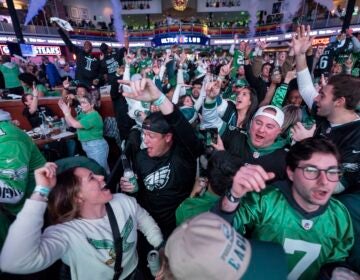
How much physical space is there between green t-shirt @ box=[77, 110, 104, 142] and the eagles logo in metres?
1.98

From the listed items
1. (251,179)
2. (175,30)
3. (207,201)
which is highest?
(175,30)

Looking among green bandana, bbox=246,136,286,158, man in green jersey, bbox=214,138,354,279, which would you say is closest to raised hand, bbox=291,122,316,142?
green bandana, bbox=246,136,286,158

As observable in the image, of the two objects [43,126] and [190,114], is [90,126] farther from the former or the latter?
[190,114]

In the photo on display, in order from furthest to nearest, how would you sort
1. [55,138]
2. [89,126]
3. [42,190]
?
[55,138]
[89,126]
[42,190]

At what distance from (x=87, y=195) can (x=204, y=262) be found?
38.2 inches

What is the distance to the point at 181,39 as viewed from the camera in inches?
1205

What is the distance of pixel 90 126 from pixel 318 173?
3286 mm

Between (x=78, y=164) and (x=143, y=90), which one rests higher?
(x=143, y=90)

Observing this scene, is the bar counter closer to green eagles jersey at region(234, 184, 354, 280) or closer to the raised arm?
the raised arm

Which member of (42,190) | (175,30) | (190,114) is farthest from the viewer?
(175,30)

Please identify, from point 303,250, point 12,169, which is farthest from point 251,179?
point 12,169

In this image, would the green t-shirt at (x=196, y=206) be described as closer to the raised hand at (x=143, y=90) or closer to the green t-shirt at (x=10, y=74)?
the raised hand at (x=143, y=90)

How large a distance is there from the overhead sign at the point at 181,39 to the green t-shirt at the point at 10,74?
26.7m

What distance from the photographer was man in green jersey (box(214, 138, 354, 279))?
1.29 metres
